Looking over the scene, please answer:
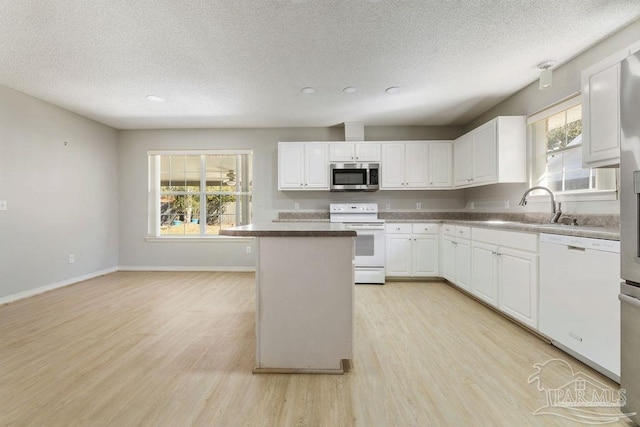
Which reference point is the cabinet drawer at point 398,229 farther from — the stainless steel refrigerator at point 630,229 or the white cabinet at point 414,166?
the stainless steel refrigerator at point 630,229

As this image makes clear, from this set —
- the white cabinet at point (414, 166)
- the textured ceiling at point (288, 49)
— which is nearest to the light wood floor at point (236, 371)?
the white cabinet at point (414, 166)

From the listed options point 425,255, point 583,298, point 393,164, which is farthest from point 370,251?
point 583,298

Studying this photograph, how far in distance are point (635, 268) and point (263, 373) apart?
2040 millimetres

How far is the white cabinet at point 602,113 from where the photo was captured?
187 cm

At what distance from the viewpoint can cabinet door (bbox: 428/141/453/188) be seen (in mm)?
4434

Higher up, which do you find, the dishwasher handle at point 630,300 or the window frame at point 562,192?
the window frame at point 562,192

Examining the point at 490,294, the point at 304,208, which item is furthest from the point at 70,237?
the point at 490,294

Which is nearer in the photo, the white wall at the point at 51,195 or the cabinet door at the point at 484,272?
the cabinet door at the point at 484,272

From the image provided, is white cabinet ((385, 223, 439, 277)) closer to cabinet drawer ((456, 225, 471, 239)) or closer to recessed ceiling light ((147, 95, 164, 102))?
cabinet drawer ((456, 225, 471, 239))

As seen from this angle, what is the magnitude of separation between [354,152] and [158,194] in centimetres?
354

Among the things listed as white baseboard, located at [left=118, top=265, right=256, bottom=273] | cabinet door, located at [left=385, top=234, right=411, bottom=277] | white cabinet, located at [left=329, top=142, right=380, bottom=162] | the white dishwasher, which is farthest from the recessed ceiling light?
the white dishwasher

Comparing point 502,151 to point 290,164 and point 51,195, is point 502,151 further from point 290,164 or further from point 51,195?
point 51,195

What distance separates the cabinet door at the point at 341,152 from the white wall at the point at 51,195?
3.70 m

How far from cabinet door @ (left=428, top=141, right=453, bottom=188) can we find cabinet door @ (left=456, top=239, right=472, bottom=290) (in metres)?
1.19
